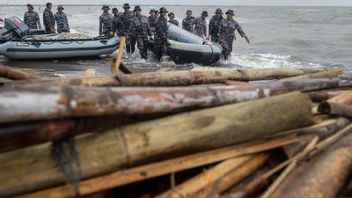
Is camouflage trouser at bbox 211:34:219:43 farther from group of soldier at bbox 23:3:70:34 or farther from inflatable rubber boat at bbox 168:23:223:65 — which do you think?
group of soldier at bbox 23:3:70:34

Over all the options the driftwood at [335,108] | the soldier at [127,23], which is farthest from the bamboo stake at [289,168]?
the soldier at [127,23]

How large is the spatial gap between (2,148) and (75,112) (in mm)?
378

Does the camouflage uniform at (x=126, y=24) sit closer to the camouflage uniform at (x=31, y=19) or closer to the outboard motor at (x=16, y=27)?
the outboard motor at (x=16, y=27)

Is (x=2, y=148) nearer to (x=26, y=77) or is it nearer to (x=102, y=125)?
(x=102, y=125)

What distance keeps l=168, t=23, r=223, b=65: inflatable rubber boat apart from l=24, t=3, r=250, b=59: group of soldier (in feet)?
1.35

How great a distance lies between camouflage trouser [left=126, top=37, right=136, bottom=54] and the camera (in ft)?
58.4

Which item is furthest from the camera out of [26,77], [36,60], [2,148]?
[36,60]

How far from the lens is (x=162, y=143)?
8.04 ft

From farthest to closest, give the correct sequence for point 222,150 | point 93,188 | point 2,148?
point 222,150 < point 93,188 < point 2,148

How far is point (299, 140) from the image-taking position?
3.02 metres

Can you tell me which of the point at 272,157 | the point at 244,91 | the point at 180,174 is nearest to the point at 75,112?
the point at 180,174

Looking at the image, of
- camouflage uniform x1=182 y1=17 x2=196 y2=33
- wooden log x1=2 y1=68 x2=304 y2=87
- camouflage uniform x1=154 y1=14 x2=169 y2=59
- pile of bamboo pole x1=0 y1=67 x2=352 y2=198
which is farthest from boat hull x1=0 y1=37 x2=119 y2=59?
pile of bamboo pole x1=0 y1=67 x2=352 y2=198

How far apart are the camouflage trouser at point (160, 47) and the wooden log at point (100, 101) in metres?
13.5

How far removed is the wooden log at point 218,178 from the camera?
8.22 ft
